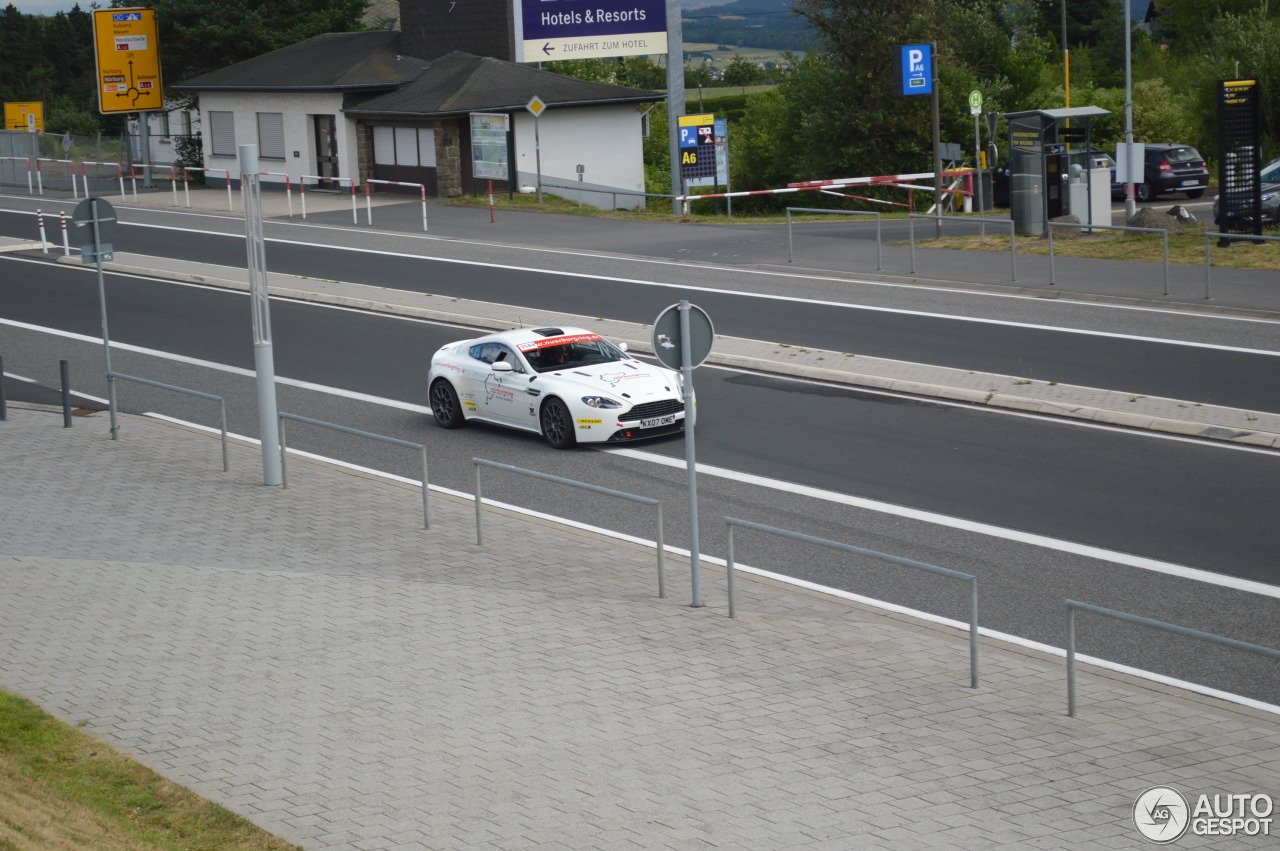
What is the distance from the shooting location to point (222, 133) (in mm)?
53281

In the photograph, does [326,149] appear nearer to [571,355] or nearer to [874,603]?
[571,355]

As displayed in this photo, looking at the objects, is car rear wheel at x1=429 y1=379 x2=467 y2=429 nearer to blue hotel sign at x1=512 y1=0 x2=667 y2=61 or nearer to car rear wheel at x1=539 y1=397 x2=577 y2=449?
car rear wheel at x1=539 y1=397 x2=577 y2=449

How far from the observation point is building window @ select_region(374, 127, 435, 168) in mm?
45250

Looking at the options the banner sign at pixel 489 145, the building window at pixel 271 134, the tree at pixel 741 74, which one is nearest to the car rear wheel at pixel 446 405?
the banner sign at pixel 489 145

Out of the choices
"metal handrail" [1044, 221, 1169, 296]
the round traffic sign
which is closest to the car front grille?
the round traffic sign

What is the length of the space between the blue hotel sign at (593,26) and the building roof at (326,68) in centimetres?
445

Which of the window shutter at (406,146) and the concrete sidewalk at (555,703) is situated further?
the window shutter at (406,146)

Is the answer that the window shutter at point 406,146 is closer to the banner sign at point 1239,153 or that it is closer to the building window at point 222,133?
the building window at point 222,133

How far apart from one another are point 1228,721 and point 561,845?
164 inches

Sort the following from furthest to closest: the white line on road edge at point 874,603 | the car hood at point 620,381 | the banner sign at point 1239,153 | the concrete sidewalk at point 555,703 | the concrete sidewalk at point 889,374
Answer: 1. the banner sign at point 1239,153
2. the car hood at point 620,381
3. the concrete sidewalk at point 889,374
4. the white line on road edge at point 874,603
5. the concrete sidewalk at point 555,703

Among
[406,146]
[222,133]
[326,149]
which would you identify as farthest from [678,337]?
[222,133]

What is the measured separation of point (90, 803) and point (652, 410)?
10.2 meters

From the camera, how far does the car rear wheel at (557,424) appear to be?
653 inches

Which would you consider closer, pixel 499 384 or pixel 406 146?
pixel 499 384
